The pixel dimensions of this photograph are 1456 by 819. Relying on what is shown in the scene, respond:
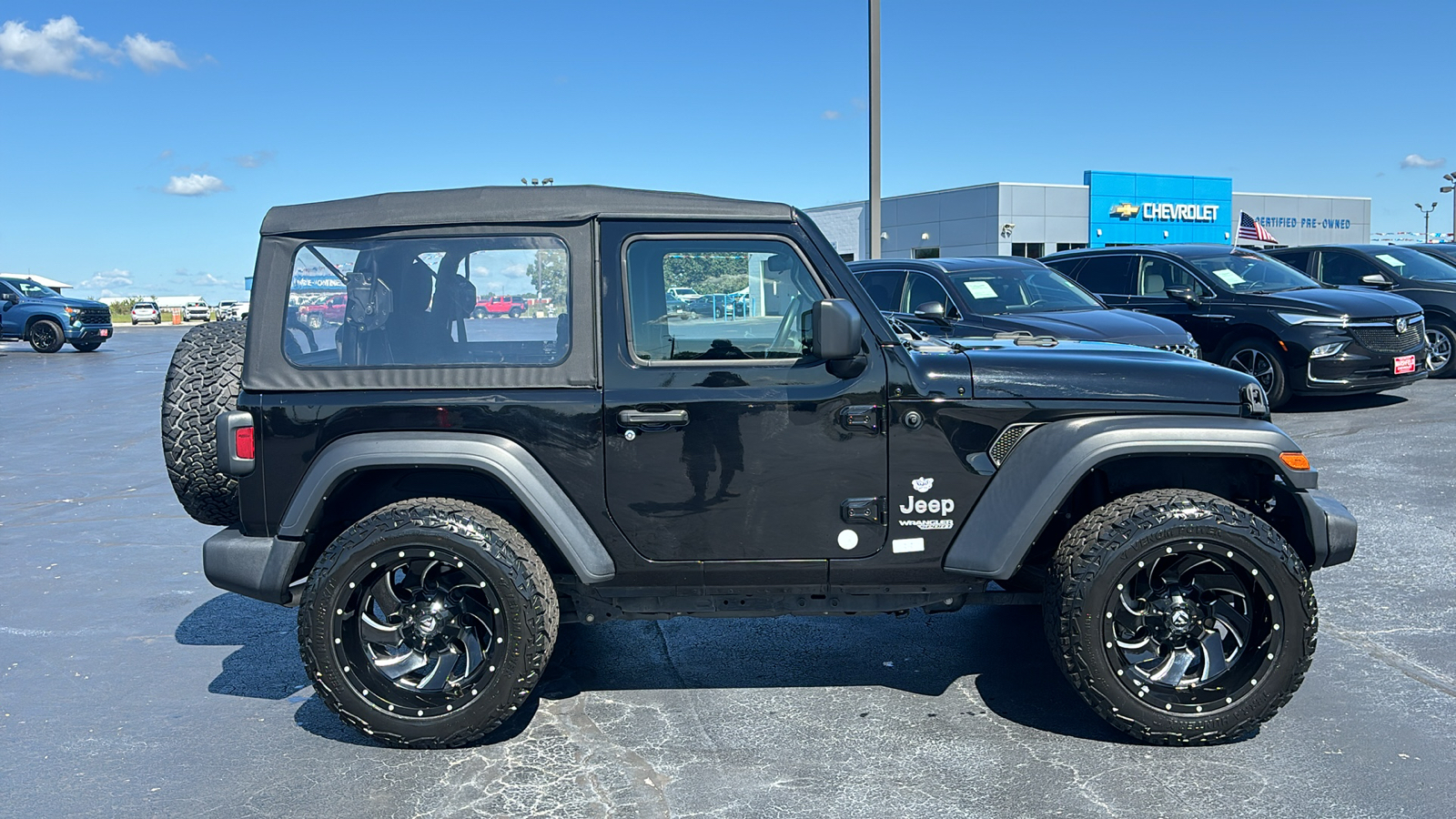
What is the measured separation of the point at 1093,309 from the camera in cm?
965

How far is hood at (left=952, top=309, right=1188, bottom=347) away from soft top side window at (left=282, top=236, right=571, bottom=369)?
18.7ft

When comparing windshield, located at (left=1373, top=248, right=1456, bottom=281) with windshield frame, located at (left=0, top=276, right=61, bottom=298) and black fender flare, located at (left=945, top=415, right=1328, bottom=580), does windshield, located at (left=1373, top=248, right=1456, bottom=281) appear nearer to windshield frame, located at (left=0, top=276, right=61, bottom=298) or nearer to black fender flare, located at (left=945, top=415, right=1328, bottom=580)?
black fender flare, located at (left=945, top=415, right=1328, bottom=580)

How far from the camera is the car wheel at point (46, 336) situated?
25.3 m

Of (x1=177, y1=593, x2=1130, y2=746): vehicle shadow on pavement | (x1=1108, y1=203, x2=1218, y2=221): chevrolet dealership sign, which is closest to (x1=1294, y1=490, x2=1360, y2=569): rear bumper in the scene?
(x1=177, y1=593, x2=1130, y2=746): vehicle shadow on pavement

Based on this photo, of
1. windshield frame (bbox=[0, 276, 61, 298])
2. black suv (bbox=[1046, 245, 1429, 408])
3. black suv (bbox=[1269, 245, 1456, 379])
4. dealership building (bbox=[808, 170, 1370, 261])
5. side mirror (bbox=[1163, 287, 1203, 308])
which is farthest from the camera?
dealership building (bbox=[808, 170, 1370, 261])

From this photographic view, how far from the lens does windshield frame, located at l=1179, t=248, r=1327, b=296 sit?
11.2 m

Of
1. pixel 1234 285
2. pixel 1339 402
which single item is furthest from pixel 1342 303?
pixel 1339 402

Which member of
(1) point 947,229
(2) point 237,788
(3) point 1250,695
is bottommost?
(2) point 237,788

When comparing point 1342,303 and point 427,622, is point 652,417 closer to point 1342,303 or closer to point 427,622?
point 427,622

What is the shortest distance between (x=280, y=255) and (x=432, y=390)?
2.44 ft

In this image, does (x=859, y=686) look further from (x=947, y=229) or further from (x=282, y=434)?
(x=947, y=229)

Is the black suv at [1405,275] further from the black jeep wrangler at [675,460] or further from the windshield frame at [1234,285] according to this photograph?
the black jeep wrangler at [675,460]

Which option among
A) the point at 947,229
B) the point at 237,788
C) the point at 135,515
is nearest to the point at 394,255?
the point at 237,788

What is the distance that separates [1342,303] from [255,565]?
1060cm
